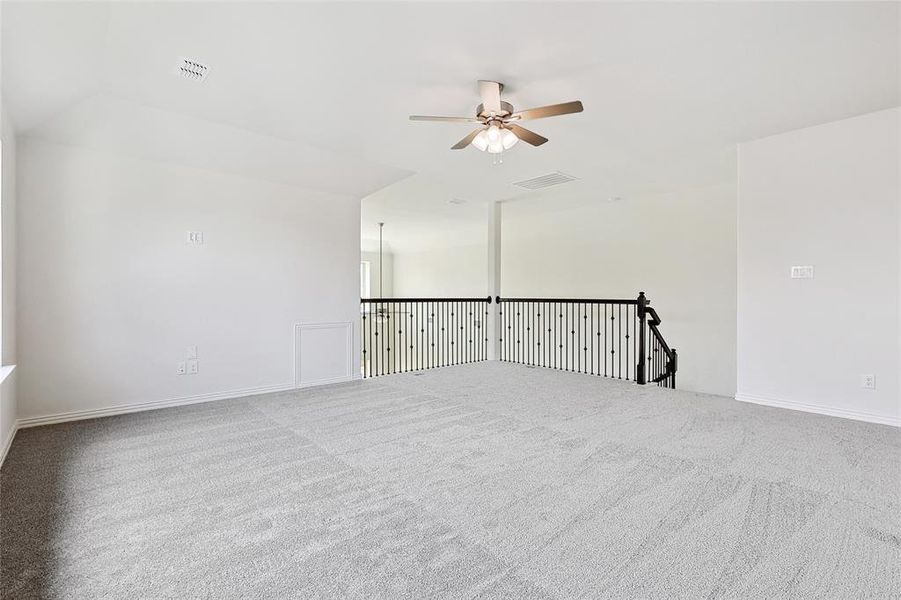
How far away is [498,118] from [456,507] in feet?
8.11

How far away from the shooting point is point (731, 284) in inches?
217

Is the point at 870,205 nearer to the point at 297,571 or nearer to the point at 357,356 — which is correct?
the point at 297,571

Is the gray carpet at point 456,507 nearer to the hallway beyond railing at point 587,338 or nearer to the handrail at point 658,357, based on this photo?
A: the handrail at point 658,357

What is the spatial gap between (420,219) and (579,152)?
420 centimetres

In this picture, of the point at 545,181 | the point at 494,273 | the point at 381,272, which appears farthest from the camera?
the point at 381,272

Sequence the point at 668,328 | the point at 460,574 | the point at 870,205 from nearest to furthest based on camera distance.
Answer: the point at 460,574
the point at 870,205
the point at 668,328

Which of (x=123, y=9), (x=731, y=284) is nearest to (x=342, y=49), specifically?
(x=123, y=9)

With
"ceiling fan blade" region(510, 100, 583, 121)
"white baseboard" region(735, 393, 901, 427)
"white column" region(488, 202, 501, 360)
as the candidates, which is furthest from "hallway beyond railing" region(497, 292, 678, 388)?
"ceiling fan blade" region(510, 100, 583, 121)

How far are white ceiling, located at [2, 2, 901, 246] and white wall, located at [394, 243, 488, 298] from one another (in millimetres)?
A: 5534

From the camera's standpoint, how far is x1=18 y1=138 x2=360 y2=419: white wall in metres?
3.39

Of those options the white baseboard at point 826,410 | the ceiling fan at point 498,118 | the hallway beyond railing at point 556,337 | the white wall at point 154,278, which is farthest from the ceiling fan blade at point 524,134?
the white baseboard at point 826,410

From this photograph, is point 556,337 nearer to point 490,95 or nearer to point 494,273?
point 494,273

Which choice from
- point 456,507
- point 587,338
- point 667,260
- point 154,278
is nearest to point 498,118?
point 456,507

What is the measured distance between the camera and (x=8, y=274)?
2.97 metres
